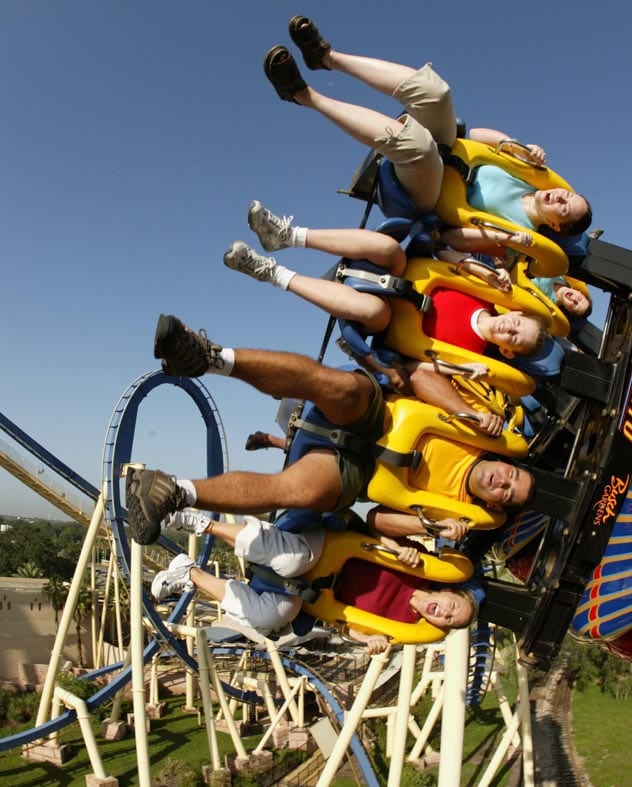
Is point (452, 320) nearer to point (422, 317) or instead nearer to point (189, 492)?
point (422, 317)

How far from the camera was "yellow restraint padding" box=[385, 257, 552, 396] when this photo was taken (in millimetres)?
2568

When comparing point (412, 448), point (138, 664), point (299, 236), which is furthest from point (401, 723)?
point (299, 236)

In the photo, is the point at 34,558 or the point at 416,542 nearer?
the point at 416,542

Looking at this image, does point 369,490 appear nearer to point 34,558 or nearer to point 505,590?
point 505,590

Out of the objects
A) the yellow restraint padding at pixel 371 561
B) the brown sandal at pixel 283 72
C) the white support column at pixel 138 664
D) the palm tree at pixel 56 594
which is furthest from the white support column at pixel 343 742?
the palm tree at pixel 56 594

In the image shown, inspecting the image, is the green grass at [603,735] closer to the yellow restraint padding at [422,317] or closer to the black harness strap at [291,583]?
the black harness strap at [291,583]

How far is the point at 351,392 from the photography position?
2.32 metres

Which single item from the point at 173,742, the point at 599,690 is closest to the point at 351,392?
the point at 173,742

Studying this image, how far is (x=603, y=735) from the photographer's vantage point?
40.4 feet

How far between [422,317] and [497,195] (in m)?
0.67

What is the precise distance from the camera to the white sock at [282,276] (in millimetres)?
2412

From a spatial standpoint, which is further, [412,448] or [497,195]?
[497,195]

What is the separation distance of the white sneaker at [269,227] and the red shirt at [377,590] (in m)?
1.40

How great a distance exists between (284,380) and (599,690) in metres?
16.9
